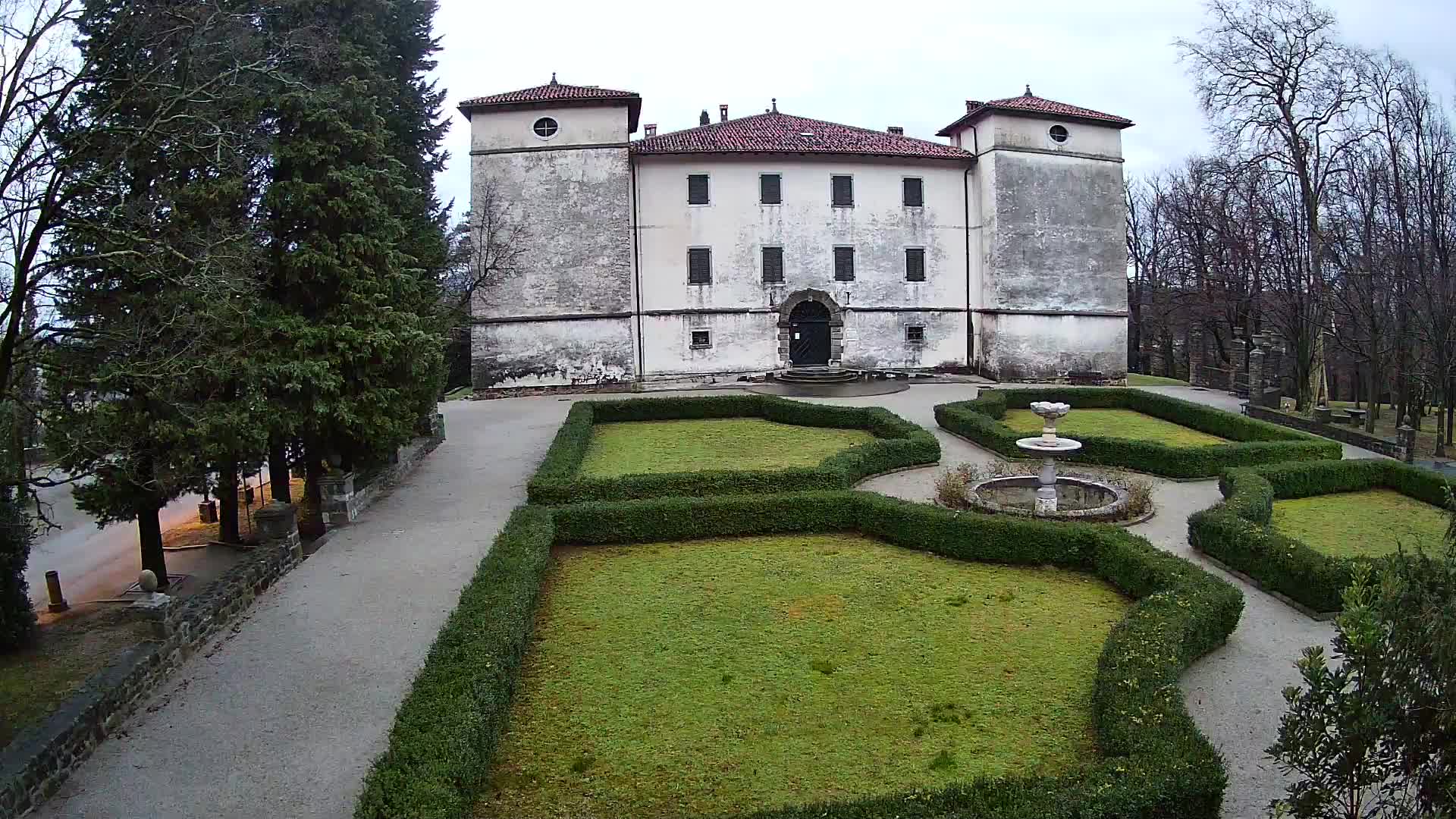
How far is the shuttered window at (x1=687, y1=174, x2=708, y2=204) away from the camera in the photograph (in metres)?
31.0

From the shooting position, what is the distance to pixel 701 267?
103 feet

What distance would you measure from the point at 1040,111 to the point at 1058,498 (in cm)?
2040

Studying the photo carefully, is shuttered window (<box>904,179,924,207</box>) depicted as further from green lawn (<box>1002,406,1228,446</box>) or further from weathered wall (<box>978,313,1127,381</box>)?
green lawn (<box>1002,406,1228,446</box>)

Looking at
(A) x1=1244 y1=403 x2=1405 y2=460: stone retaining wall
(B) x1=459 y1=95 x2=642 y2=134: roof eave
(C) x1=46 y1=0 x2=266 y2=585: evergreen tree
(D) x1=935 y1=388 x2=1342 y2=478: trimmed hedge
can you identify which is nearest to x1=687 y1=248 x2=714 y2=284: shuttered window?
(B) x1=459 y1=95 x2=642 y2=134: roof eave

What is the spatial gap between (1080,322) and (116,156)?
29.8m

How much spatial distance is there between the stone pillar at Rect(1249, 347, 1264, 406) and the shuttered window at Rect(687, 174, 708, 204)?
1730cm

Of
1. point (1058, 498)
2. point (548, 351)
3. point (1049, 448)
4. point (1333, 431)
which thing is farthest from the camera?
point (548, 351)

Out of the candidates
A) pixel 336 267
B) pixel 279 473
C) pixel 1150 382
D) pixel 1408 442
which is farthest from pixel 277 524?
pixel 1150 382

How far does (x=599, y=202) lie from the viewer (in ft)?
A: 96.9

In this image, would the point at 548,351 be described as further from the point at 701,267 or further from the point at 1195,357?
the point at 1195,357

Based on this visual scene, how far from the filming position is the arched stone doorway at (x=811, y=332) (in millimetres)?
31719

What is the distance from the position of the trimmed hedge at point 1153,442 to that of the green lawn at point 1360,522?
1.37m

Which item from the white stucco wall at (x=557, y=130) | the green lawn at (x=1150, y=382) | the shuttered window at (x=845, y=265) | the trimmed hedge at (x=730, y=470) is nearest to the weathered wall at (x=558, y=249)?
the white stucco wall at (x=557, y=130)

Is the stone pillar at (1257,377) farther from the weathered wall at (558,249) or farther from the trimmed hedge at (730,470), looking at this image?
the weathered wall at (558,249)
